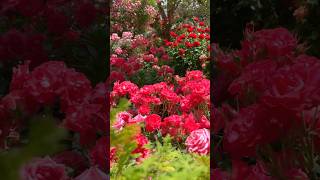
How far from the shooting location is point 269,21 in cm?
243

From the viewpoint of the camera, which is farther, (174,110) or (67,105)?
(174,110)

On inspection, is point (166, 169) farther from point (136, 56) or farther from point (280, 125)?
point (136, 56)

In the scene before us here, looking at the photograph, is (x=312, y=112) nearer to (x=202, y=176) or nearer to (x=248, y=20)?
(x=202, y=176)

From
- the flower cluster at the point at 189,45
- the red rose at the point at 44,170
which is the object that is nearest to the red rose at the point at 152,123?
the red rose at the point at 44,170

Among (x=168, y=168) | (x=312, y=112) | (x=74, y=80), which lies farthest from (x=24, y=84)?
(x=312, y=112)

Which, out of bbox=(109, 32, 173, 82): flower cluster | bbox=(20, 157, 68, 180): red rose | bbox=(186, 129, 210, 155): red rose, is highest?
bbox=(109, 32, 173, 82): flower cluster

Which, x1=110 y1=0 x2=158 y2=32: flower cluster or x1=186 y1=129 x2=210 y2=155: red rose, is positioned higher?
x1=110 y1=0 x2=158 y2=32: flower cluster

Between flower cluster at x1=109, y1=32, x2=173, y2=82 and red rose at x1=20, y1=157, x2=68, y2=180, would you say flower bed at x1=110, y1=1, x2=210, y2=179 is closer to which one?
flower cluster at x1=109, y1=32, x2=173, y2=82

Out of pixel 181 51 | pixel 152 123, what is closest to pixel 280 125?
pixel 152 123

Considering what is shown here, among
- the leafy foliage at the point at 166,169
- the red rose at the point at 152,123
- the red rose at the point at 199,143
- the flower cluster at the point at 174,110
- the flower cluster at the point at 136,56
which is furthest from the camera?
the flower cluster at the point at 136,56

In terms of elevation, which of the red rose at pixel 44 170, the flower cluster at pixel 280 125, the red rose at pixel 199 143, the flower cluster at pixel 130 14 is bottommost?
the red rose at pixel 199 143

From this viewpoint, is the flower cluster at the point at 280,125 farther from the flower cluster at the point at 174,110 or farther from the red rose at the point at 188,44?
the red rose at the point at 188,44

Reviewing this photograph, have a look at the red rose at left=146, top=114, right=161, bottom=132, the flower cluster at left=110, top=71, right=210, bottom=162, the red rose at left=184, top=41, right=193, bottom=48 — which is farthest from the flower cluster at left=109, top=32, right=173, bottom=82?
the red rose at left=146, top=114, right=161, bottom=132

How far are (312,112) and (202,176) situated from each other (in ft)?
0.80
